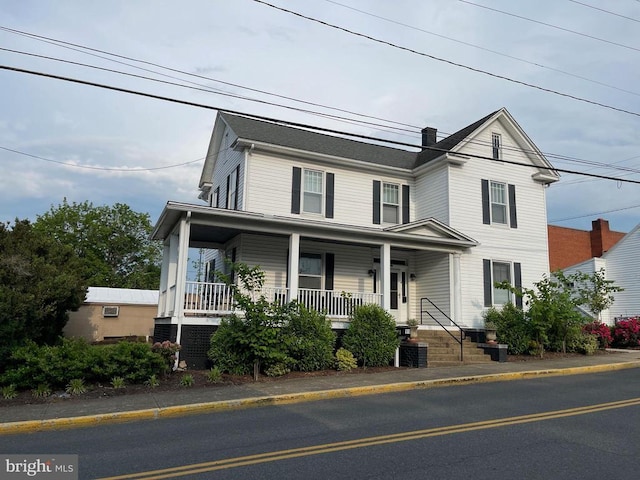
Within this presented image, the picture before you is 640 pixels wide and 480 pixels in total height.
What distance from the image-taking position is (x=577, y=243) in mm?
39312

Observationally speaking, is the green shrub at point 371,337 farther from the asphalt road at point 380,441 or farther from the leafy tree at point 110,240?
the leafy tree at point 110,240

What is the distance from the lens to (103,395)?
10.4m

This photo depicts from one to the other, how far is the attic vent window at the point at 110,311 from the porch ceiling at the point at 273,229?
1029cm

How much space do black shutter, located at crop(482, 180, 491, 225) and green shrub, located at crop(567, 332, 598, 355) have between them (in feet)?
16.7

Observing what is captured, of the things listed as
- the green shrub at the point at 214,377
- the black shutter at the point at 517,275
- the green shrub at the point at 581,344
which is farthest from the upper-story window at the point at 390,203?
the green shrub at the point at 214,377

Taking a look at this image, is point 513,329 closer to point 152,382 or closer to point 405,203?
point 405,203

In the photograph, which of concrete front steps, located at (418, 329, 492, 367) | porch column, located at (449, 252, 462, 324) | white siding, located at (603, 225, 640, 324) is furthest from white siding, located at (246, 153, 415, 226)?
white siding, located at (603, 225, 640, 324)

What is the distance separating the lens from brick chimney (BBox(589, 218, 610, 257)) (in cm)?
3916

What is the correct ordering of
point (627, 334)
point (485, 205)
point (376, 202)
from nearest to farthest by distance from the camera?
1. point (376, 202)
2. point (485, 205)
3. point (627, 334)

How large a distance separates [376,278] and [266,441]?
12300mm

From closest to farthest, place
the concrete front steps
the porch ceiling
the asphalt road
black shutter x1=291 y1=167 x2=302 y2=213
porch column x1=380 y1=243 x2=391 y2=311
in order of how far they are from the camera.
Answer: the asphalt road, the porch ceiling, the concrete front steps, porch column x1=380 y1=243 x2=391 y2=311, black shutter x1=291 y1=167 x2=302 y2=213

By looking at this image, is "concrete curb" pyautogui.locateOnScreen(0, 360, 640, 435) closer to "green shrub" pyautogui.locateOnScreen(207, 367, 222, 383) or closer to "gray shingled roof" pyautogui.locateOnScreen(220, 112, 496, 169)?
"green shrub" pyautogui.locateOnScreen(207, 367, 222, 383)

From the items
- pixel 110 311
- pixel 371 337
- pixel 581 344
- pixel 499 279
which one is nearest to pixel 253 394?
pixel 371 337

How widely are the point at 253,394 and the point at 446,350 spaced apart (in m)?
7.67
